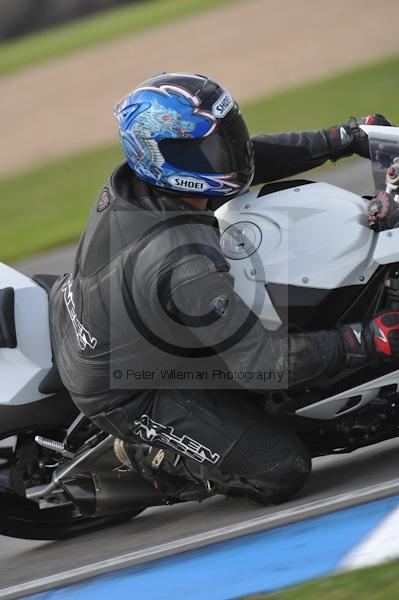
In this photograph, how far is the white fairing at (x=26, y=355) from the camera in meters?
4.15

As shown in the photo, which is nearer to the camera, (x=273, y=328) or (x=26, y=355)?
(x=273, y=328)

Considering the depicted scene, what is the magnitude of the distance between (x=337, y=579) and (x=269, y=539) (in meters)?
0.56

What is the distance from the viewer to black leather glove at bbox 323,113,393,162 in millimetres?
4316

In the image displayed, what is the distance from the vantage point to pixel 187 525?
4.30 m

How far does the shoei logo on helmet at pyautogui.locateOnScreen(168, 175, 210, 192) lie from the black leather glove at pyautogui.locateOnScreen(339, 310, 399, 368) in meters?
0.71

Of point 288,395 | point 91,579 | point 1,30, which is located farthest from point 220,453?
point 1,30

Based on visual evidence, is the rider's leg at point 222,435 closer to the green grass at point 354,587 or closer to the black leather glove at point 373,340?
the black leather glove at point 373,340

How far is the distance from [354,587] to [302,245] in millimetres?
1390

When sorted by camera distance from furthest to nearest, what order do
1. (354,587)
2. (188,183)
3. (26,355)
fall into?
(26,355)
(188,183)
(354,587)

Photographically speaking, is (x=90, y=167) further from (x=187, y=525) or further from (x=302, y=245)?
(x=302, y=245)

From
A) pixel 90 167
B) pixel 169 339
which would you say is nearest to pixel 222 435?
pixel 169 339

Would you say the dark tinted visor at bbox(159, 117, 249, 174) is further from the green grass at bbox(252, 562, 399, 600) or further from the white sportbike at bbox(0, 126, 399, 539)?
the green grass at bbox(252, 562, 399, 600)

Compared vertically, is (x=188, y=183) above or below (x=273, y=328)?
above

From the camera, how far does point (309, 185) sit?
13.4 ft
